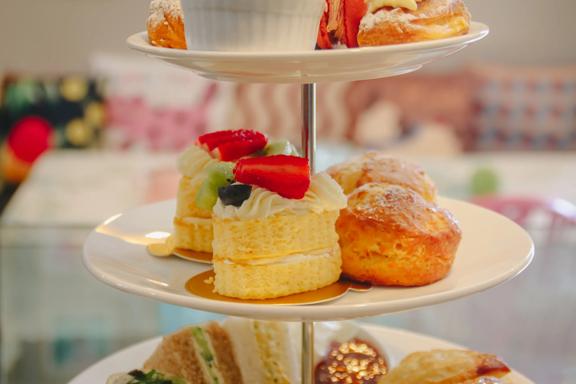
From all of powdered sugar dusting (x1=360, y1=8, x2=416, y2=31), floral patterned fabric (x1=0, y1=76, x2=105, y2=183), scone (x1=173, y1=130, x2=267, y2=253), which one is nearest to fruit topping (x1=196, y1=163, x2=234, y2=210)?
scone (x1=173, y1=130, x2=267, y2=253)

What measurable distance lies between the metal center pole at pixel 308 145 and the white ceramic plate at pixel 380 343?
20 centimetres

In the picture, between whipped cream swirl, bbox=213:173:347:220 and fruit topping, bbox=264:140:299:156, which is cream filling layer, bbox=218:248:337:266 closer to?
whipped cream swirl, bbox=213:173:347:220

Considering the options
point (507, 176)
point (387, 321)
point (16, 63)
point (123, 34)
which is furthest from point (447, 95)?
point (387, 321)

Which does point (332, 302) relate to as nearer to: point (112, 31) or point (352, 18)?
point (352, 18)

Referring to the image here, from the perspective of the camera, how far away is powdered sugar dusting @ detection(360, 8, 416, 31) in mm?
860

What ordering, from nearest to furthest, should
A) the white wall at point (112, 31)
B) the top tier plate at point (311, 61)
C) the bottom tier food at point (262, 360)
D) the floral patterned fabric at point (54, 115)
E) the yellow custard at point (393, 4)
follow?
1. the top tier plate at point (311, 61)
2. the yellow custard at point (393, 4)
3. the bottom tier food at point (262, 360)
4. the floral patterned fabric at point (54, 115)
5. the white wall at point (112, 31)

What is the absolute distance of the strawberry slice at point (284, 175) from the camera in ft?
3.05

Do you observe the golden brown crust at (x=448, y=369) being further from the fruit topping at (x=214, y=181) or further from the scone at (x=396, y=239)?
the fruit topping at (x=214, y=181)

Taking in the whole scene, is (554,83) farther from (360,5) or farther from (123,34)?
(360,5)

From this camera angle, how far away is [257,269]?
928 millimetres

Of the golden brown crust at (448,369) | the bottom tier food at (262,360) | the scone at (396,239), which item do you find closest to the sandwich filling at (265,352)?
the bottom tier food at (262,360)

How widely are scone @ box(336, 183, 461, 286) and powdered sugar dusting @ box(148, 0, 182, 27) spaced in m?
0.29

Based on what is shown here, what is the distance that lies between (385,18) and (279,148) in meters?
0.25

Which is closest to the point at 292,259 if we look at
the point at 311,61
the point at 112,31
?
the point at 311,61
